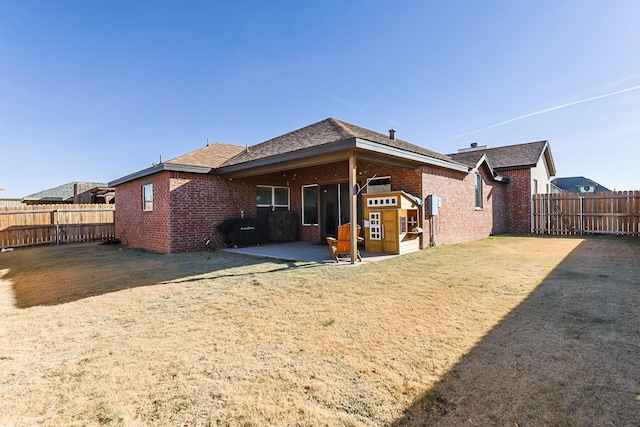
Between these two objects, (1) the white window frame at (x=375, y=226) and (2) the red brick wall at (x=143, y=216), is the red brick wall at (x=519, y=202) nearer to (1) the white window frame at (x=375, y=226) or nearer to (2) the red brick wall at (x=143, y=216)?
(1) the white window frame at (x=375, y=226)

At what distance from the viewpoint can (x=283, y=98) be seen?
50.4 feet

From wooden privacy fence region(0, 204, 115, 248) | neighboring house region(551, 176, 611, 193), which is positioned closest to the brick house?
wooden privacy fence region(0, 204, 115, 248)

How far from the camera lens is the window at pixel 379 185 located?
10.2m

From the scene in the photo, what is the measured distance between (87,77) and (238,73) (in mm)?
6414

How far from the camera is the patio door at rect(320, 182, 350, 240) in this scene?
10992 mm

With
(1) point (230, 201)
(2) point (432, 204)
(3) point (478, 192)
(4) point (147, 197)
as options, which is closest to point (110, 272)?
(1) point (230, 201)

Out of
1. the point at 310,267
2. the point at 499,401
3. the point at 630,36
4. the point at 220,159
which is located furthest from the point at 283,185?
the point at 630,36

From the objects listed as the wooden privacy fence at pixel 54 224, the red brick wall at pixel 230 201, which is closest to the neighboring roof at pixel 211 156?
the red brick wall at pixel 230 201

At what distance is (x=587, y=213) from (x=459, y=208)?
25.2 ft

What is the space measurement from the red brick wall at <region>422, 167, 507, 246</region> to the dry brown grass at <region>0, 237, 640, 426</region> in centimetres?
480

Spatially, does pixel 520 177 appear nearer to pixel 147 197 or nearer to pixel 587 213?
pixel 587 213

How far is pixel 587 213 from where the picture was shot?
1402 centimetres

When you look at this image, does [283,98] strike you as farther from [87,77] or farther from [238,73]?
[87,77]

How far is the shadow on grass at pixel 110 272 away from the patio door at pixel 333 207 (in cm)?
395
